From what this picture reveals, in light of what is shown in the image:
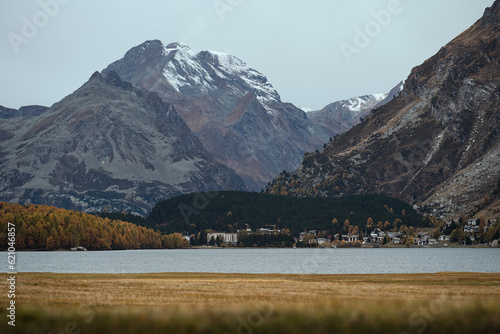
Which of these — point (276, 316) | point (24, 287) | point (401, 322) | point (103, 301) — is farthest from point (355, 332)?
point (24, 287)

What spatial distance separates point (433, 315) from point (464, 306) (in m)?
4.24

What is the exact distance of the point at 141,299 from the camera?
147 feet

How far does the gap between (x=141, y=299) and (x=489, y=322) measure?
26685 millimetres

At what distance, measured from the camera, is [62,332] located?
25781 mm

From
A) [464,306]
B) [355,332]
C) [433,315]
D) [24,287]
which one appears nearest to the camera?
[355,332]

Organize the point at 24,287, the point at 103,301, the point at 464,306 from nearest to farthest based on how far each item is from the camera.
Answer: the point at 464,306 < the point at 103,301 < the point at 24,287

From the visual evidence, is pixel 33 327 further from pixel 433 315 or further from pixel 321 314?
pixel 433 315

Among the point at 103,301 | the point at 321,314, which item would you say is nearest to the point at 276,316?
the point at 321,314

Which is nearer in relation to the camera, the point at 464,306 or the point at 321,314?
the point at 321,314

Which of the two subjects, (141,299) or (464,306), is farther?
(141,299)

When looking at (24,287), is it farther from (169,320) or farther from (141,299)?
(169,320)

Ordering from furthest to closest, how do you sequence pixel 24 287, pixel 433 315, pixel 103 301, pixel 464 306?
pixel 24 287
pixel 103 301
pixel 464 306
pixel 433 315

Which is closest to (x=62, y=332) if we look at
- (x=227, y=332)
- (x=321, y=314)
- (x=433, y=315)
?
(x=227, y=332)

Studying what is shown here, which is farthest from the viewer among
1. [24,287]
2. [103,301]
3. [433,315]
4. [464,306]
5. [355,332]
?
[24,287]
